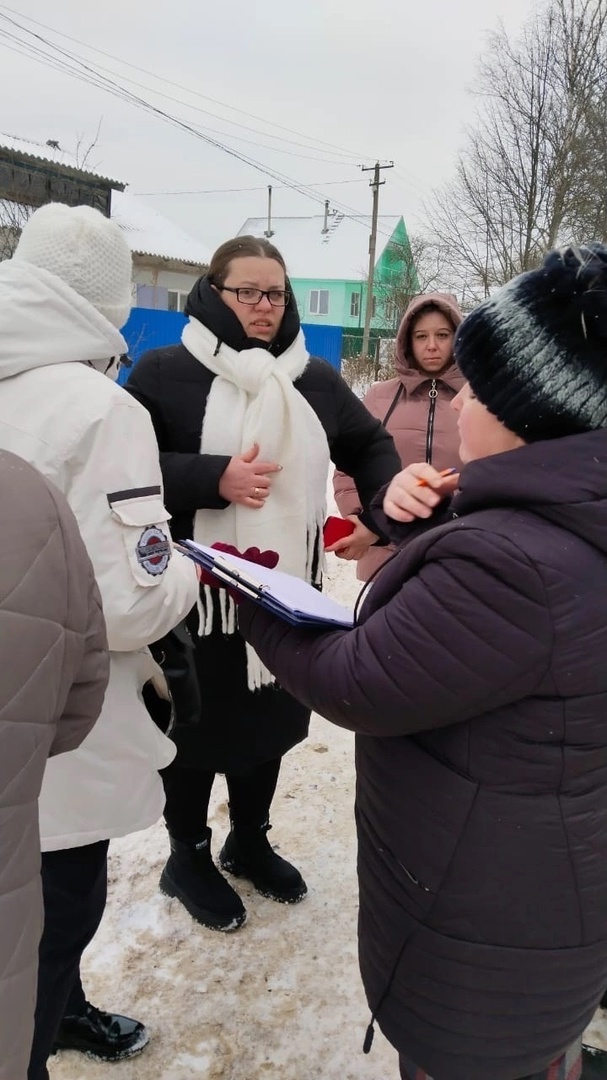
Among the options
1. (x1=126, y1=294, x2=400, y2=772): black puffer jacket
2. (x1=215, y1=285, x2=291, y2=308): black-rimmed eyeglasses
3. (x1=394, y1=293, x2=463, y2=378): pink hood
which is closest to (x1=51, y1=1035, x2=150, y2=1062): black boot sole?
(x1=126, y1=294, x2=400, y2=772): black puffer jacket

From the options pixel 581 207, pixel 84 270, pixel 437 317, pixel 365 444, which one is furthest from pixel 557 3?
pixel 84 270

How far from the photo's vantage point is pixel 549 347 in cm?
98

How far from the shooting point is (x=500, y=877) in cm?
112

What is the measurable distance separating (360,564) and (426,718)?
263 centimetres

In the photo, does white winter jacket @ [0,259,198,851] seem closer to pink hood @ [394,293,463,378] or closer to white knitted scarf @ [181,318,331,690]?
white knitted scarf @ [181,318,331,690]

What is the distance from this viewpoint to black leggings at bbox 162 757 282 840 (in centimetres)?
225

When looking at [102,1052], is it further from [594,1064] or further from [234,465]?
[234,465]

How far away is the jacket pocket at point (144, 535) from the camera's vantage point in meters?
1.33

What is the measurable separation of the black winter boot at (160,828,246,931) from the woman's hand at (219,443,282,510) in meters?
1.13

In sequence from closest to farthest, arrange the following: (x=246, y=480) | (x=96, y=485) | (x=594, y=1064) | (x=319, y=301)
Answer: (x=96, y=485) → (x=594, y=1064) → (x=246, y=480) → (x=319, y=301)

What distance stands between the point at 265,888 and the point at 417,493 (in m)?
1.69

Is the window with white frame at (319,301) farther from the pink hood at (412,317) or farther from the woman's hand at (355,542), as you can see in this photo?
the woman's hand at (355,542)

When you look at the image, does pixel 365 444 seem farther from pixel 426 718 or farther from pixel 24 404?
pixel 426 718

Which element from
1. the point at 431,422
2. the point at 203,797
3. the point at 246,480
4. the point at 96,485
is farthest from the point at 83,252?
the point at 431,422
